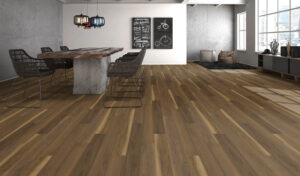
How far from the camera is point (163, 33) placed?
1182 cm

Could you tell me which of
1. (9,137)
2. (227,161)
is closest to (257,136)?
(227,161)

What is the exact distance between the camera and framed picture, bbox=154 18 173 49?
11734 millimetres

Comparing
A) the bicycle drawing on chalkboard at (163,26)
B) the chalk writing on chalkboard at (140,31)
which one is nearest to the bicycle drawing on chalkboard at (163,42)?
the bicycle drawing on chalkboard at (163,26)

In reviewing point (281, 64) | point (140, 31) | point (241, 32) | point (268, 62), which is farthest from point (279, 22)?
point (140, 31)

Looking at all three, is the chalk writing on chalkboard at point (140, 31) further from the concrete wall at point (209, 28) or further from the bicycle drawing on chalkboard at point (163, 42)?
the concrete wall at point (209, 28)

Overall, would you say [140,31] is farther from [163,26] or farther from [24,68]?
[24,68]

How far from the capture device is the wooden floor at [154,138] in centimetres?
220

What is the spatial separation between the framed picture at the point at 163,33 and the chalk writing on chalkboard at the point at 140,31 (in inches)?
11.9

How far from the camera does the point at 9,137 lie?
9.66 ft

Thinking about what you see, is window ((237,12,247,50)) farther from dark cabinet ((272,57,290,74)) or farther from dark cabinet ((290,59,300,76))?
dark cabinet ((290,59,300,76))

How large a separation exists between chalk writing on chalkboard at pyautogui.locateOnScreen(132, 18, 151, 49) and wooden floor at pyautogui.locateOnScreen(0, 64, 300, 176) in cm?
716

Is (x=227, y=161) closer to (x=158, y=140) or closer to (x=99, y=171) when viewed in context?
(x=158, y=140)

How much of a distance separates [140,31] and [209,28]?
367cm

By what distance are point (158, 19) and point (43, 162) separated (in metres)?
9.95
